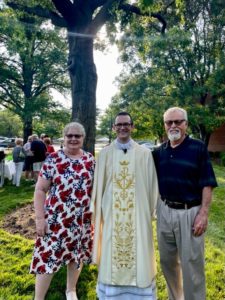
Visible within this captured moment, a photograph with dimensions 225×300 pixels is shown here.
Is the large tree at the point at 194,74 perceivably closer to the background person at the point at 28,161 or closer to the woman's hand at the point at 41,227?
the background person at the point at 28,161

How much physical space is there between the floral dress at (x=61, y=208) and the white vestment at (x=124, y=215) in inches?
6.5

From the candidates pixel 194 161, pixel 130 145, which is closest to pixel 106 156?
pixel 130 145

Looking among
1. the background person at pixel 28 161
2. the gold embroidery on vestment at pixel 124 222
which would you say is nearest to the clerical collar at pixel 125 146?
the gold embroidery on vestment at pixel 124 222

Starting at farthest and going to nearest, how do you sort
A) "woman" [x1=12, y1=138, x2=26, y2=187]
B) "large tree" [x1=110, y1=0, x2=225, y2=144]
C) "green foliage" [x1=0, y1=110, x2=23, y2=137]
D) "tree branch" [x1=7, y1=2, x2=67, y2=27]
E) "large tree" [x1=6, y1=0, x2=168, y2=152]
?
"green foliage" [x1=0, y1=110, x2=23, y2=137] → "large tree" [x1=110, y1=0, x2=225, y2=144] → "woman" [x1=12, y1=138, x2=26, y2=187] → "tree branch" [x1=7, y1=2, x2=67, y2=27] → "large tree" [x1=6, y1=0, x2=168, y2=152]

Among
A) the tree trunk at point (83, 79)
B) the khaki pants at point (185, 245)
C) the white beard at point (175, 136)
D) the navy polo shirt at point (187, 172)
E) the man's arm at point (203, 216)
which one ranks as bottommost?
the khaki pants at point (185, 245)

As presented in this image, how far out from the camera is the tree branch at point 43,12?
5.87 meters

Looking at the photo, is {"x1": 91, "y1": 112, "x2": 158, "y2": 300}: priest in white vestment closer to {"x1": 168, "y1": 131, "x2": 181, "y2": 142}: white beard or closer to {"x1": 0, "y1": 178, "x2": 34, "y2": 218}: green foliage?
{"x1": 168, "y1": 131, "x2": 181, "y2": 142}: white beard

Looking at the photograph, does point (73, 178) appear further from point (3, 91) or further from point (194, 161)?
point (3, 91)

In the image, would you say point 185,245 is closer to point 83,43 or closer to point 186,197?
point 186,197

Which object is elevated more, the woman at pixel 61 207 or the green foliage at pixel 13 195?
the woman at pixel 61 207

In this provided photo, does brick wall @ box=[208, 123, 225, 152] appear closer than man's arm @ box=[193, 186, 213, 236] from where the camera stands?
No

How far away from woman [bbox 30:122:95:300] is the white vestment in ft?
0.57

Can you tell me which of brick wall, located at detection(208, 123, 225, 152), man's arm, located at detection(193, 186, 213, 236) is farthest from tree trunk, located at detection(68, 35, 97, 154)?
brick wall, located at detection(208, 123, 225, 152)

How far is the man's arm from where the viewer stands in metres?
3.13
